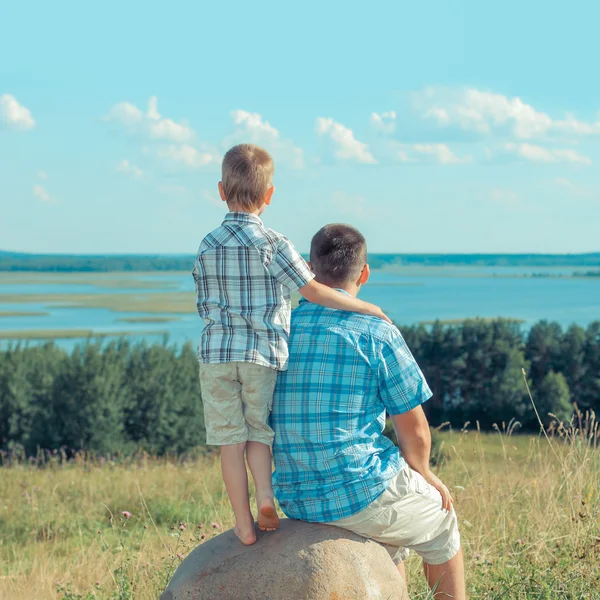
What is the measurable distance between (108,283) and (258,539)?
199 metres

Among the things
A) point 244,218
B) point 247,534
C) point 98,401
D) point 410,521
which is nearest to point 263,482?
point 247,534

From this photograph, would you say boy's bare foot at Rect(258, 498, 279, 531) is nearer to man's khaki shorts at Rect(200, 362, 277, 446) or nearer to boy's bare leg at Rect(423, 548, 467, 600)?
man's khaki shorts at Rect(200, 362, 277, 446)

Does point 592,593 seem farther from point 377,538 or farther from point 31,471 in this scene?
point 31,471

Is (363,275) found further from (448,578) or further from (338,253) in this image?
(448,578)

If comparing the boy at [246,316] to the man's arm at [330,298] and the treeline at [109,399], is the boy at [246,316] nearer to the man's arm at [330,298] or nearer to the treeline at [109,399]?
the man's arm at [330,298]

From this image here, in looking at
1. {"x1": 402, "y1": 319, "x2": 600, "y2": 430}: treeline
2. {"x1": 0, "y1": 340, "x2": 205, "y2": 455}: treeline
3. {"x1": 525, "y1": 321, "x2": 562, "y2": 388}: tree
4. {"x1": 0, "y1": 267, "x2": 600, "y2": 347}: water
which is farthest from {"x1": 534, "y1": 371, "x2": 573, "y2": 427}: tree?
{"x1": 0, "y1": 267, "x2": 600, "y2": 347}: water

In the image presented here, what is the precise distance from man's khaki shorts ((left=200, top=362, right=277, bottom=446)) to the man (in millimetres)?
80

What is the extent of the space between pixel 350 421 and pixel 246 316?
61 cm

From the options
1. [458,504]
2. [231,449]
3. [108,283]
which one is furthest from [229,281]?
[108,283]

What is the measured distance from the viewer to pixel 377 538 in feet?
11.4

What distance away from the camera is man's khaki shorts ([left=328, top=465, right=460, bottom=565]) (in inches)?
131

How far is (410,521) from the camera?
133 inches

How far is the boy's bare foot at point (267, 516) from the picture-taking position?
10.7 ft

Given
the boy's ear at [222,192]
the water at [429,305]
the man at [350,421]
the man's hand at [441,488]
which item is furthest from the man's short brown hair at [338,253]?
the water at [429,305]
